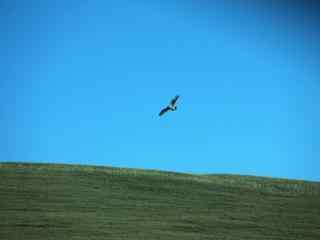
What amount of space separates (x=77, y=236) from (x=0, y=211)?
4133 millimetres

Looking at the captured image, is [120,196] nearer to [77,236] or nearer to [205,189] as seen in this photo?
[205,189]

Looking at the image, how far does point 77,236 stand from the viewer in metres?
21.2

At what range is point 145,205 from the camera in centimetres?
2734

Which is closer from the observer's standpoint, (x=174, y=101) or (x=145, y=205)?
(x=174, y=101)

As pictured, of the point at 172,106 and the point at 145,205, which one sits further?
the point at 145,205

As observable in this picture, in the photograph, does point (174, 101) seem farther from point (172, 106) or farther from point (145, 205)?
point (145, 205)

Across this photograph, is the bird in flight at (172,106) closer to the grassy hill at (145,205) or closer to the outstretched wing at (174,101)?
the outstretched wing at (174,101)

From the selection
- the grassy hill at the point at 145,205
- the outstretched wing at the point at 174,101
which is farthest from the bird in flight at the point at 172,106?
the grassy hill at the point at 145,205

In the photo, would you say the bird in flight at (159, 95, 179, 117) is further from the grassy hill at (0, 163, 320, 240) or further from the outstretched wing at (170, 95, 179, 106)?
the grassy hill at (0, 163, 320, 240)

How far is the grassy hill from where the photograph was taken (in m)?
22.6

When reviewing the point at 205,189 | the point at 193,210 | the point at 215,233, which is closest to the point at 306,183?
the point at 205,189

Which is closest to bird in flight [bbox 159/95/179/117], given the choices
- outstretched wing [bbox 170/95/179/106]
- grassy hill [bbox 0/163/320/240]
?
outstretched wing [bbox 170/95/179/106]

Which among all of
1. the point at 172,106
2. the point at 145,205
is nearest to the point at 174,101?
the point at 172,106

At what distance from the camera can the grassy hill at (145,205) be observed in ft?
74.1
